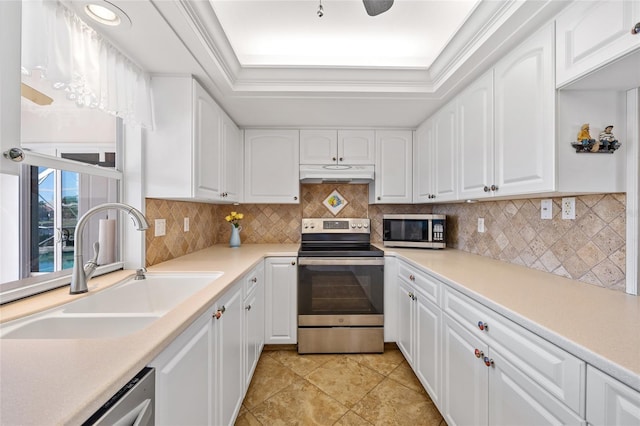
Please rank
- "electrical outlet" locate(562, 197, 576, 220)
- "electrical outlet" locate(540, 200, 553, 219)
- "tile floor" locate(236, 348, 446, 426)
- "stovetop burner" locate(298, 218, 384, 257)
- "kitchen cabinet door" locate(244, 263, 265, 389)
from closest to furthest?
1. "electrical outlet" locate(562, 197, 576, 220)
2. "electrical outlet" locate(540, 200, 553, 219)
3. "tile floor" locate(236, 348, 446, 426)
4. "kitchen cabinet door" locate(244, 263, 265, 389)
5. "stovetop burner" locate(298, 218, 384, 257)

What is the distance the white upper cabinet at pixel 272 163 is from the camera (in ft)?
8.55

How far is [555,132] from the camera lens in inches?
44.7

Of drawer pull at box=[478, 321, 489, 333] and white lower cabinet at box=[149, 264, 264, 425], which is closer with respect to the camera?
white lower cabinet at box=[149, 264, 264, 425]

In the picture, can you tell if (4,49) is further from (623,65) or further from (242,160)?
(242,160)

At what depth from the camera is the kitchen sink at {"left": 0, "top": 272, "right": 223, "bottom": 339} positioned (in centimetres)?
92

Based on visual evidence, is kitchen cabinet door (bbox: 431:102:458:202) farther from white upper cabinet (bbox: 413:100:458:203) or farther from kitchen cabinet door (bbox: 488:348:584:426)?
kitchen cabinet door (bbox: 488:348:584:426)

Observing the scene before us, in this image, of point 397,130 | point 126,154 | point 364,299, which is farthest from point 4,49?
point 397,130

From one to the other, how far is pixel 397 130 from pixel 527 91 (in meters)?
1.41

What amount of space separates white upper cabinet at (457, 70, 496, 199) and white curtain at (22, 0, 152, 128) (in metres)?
2.00

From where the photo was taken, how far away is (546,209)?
1.51 meters

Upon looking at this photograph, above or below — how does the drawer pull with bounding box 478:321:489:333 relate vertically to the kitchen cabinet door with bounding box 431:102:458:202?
below

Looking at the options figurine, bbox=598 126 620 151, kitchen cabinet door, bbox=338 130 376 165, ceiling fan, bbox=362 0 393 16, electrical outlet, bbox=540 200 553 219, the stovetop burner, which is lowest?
the stovetop burner

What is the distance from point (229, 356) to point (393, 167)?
2124 mm

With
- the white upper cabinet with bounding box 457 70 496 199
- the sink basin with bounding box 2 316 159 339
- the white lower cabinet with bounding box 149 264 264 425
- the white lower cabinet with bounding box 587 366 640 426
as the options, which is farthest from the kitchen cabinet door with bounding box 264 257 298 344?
the white lower cabinet with bounding box 587 366 640 426
